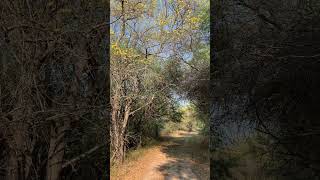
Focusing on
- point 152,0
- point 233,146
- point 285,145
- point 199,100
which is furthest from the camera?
point 199,100

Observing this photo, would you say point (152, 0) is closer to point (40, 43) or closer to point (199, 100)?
point (199, 100)

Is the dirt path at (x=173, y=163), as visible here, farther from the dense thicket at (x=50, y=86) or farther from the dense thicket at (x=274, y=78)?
the dense thicket at (x=274, y=78)

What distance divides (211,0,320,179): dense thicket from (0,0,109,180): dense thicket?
1.33m

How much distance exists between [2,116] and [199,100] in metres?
3.87

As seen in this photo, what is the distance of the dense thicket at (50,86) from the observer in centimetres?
162

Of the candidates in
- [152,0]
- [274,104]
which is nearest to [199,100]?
[152,0]

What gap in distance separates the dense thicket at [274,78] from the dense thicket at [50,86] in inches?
52.2

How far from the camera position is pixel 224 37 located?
10.6 ft

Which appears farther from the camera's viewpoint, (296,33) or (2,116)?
(296,33)

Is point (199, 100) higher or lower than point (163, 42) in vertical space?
lower

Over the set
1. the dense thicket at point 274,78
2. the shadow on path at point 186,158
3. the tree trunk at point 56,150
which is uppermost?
the dense thicket at point 274,78

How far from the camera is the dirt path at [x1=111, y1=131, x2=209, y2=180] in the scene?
181 inches

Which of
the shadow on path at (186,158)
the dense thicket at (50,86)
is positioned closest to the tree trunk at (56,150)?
the dense thicket at (50,86)

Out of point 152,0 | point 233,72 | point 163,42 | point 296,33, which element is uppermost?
point 152,0
